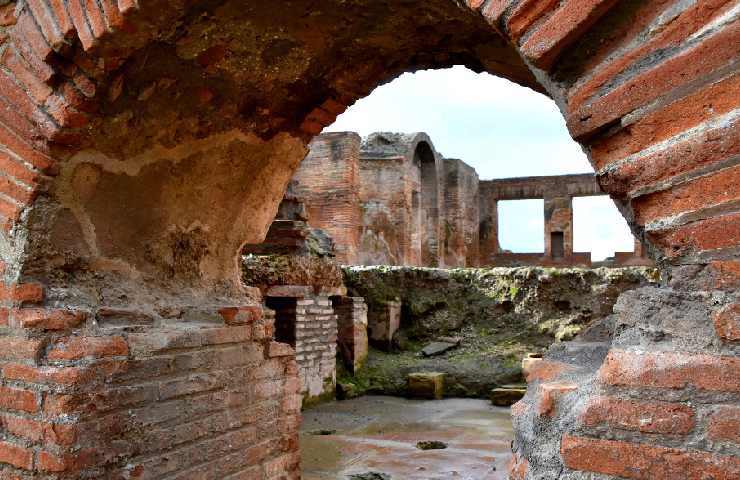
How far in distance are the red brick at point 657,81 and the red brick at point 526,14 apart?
0.76ft

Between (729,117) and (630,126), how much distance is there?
0.64 feet

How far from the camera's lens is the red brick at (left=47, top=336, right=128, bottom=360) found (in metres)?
2.44

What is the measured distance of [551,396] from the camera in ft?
4.75

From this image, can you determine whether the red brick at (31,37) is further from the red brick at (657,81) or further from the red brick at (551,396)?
the red brick at (551,396)

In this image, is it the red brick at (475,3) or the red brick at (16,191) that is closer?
the red brick at (475,3)

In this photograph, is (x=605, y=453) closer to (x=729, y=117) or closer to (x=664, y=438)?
(x=664, y=438)

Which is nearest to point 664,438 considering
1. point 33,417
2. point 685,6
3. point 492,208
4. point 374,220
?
point 685,6

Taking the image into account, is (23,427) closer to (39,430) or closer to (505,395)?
(39,430)

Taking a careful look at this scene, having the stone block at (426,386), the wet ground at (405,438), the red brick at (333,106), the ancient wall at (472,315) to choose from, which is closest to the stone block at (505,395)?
the wet ground at (405,438)

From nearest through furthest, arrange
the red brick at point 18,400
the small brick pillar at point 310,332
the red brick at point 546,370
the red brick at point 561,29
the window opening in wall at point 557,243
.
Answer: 1. the red brick at point 561,29
2. the red brick at point 546,370
3. the red brick at point 18,400
4. the small brick pillar at point 310,332
5. the window opening in wall at point 557,243

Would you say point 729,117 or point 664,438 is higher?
point 729,117

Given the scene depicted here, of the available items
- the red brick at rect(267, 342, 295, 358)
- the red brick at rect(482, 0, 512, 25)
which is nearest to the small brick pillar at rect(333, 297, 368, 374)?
the red brick at rect(267, 342, 295, 358)

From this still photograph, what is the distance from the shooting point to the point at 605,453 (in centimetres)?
129

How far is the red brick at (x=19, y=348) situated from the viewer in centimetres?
243
